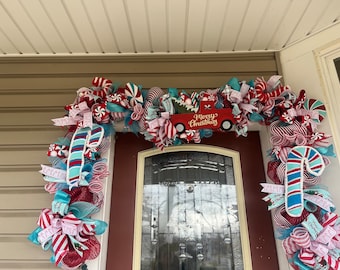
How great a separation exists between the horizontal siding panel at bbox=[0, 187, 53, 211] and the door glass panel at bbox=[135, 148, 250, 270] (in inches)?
21.2

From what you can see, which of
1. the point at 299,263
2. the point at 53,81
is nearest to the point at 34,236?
the point at 53,81

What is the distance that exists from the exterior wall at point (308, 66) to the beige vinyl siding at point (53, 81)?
9 cm

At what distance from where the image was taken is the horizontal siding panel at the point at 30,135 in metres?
1.77

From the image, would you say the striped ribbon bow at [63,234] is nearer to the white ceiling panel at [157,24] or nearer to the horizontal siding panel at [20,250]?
the horizontal siding panel at [20,250]

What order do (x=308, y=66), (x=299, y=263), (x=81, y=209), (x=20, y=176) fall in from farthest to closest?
(x=308, y=66)
(x=20, y=176)
(x=81, y=209)
(x=299, y=263)

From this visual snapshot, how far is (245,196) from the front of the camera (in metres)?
1.72

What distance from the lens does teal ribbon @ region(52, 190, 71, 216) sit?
55.3 inches

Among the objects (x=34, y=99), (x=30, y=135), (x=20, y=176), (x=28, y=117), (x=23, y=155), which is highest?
(x=34, y=99)

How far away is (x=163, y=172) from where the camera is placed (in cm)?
182

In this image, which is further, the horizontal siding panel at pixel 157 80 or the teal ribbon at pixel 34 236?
the horizontal siding panel at pixel 157 80

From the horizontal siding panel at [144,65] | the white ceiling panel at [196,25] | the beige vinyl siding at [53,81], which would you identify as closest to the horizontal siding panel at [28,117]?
the beige vinyl siding at [53,81]

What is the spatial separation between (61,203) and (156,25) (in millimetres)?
1076

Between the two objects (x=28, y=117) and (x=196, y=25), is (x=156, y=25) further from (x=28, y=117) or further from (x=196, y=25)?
(x=28, y=117)

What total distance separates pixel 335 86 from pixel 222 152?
724 millimetres
